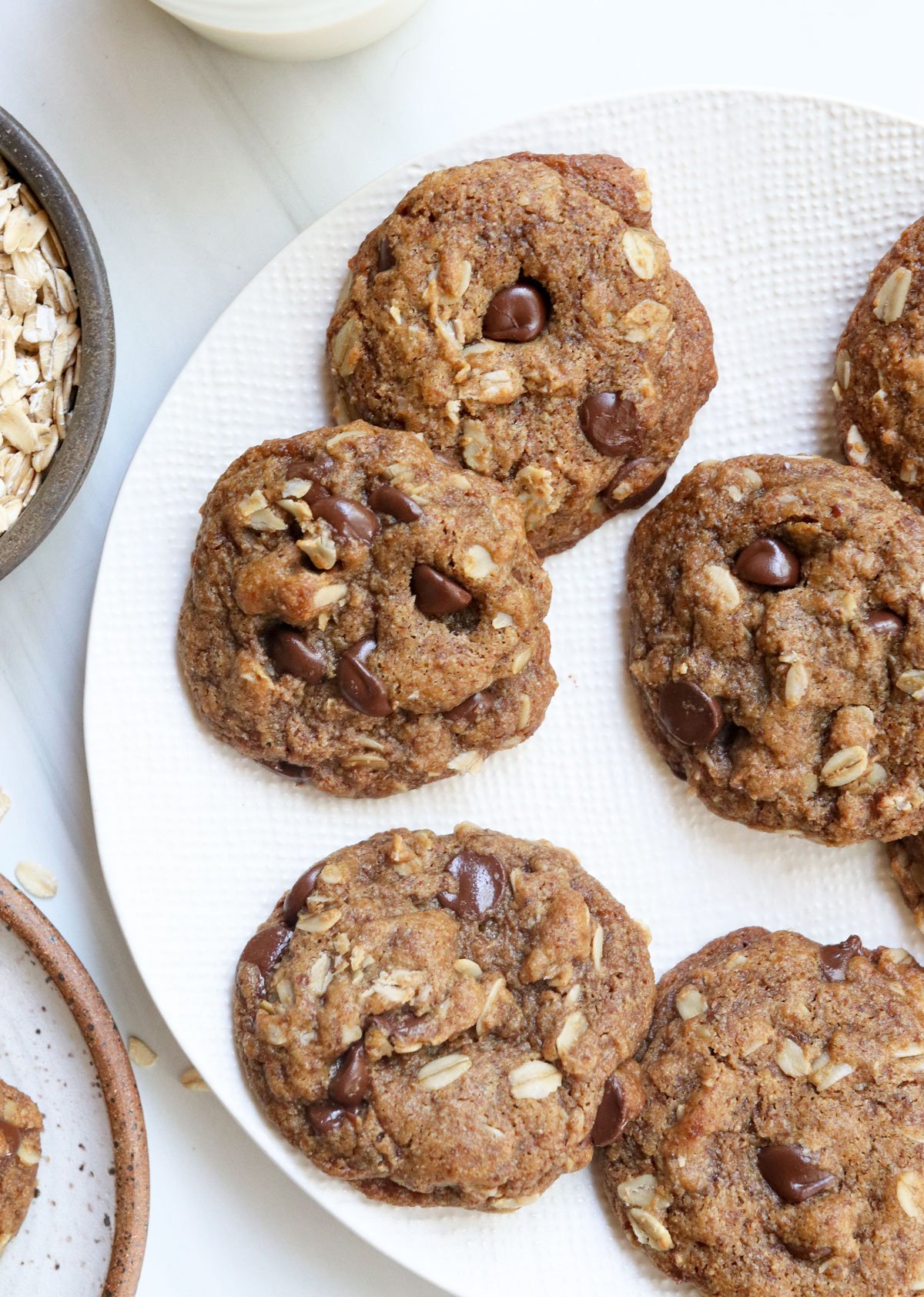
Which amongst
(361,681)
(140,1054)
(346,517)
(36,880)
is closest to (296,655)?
(361,681)

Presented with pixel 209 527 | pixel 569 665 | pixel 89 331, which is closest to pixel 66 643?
pixel 209 527

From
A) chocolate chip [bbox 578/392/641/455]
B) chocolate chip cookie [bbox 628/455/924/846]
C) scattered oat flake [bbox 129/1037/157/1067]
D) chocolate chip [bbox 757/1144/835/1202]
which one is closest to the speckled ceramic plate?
scattered oat flake [bbox 129/1037/157/1067]

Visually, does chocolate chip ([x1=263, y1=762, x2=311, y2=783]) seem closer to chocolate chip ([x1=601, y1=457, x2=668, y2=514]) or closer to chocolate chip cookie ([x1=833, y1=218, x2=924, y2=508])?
chocolate chip ([x1=601, y1=457, x2=668, y2=514])

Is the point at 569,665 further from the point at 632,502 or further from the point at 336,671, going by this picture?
the point at 336,671

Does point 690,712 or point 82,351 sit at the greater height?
point 82,351

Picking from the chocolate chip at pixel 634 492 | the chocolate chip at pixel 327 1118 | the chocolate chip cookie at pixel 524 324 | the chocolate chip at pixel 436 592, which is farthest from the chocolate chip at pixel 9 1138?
the chocolate chip at pixel 634 492

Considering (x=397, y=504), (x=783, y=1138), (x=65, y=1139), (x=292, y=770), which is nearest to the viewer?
(x=397, y=504)

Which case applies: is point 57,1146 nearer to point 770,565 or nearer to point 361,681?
point 361,681
